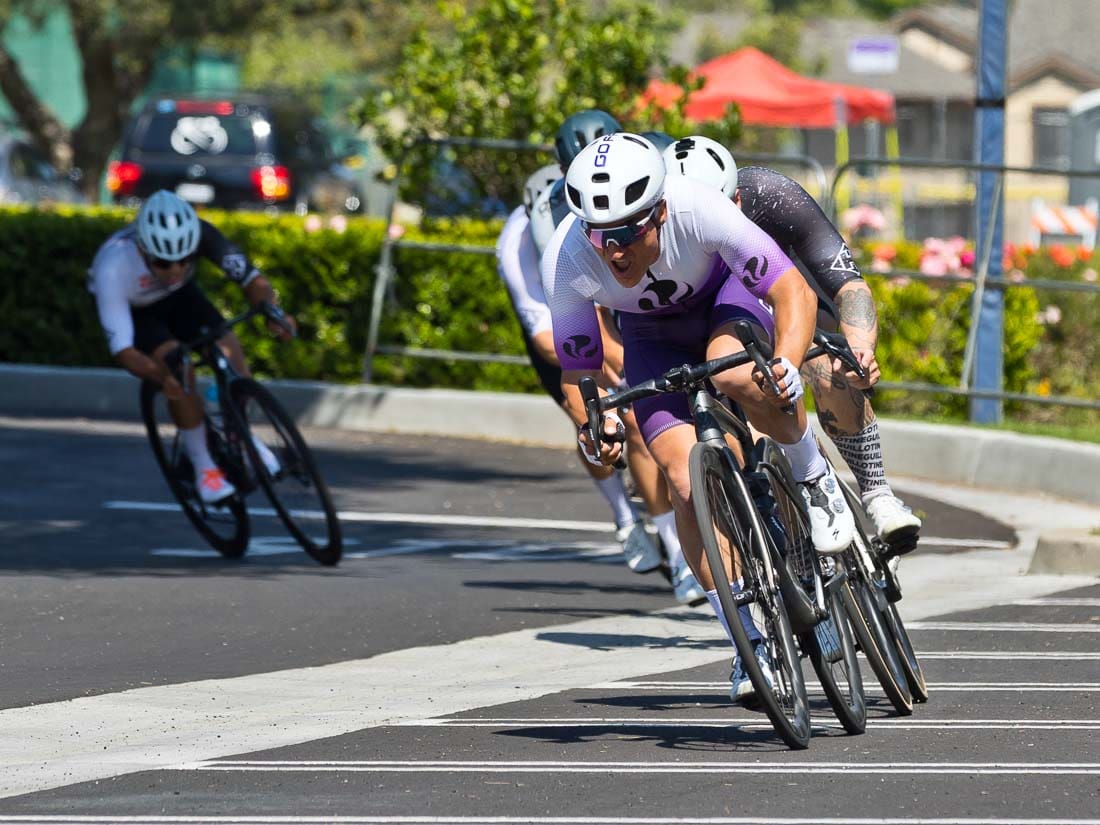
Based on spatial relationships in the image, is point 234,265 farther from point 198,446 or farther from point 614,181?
point 614,181

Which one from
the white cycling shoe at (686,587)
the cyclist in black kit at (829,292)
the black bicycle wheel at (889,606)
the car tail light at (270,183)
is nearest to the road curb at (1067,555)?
the white cycling shoe at (686,587)

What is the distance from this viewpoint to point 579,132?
921 centimetres

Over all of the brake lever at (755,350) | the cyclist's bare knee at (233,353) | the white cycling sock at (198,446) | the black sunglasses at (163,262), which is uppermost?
the brake lever at (755,350)

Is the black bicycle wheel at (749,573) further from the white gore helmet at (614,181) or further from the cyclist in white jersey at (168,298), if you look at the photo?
the cyclist in white jersey at (168,298)

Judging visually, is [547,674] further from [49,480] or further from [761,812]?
[49,480]

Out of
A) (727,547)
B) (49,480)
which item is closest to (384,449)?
(49,480)

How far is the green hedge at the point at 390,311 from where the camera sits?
1543cm

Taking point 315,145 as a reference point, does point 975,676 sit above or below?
above

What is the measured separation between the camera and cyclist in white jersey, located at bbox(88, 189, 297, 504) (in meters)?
10.4

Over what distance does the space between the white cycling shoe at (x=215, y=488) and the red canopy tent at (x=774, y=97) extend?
69.2 feet

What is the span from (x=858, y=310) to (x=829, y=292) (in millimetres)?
238

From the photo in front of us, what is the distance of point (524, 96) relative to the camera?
17000mm

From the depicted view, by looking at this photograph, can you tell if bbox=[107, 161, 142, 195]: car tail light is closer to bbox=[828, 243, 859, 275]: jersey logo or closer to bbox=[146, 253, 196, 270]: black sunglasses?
bbox=[146, 253, 196, 270]: black sunglasses

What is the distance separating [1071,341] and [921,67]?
5496cm
